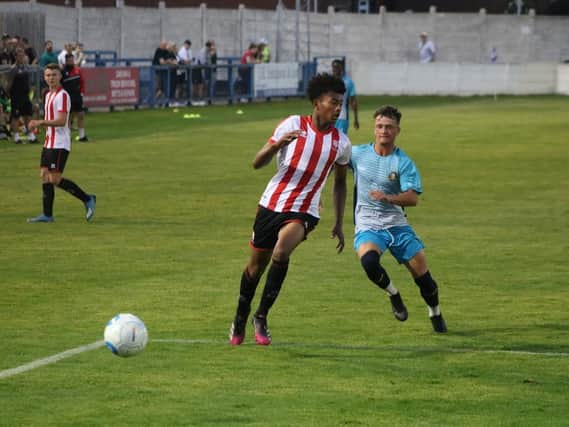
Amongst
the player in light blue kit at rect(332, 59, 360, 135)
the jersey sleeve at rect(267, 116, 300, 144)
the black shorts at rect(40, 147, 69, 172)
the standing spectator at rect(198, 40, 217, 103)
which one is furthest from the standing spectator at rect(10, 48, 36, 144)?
the jersey sleeve at rect(267, 116, 300, 144)

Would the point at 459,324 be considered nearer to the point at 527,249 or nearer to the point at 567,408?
the point at 567,408

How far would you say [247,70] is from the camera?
166 ft

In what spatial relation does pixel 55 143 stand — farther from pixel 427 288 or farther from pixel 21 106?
pixel 21 106

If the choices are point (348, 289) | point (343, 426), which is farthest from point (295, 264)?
point (343, 426)

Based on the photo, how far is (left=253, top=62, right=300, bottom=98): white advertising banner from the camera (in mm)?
51219

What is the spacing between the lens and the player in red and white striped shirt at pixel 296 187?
10250 mm

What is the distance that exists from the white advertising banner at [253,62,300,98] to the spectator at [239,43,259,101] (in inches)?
10.7

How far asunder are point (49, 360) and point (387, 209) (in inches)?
120

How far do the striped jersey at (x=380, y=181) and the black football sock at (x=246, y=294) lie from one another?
3.68ft

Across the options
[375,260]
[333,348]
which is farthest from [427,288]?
[333,348]

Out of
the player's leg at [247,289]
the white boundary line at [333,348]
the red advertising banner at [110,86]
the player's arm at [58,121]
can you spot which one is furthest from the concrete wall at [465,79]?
the player's leg at [247,289]

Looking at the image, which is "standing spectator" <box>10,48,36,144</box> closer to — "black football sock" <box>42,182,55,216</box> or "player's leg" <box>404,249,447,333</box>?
"black football sock" <box>42,182,55,216</box>

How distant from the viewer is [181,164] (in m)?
27.0

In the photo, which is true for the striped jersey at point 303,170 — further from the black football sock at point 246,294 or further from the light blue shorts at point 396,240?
the light blue shorts at point 396,240
